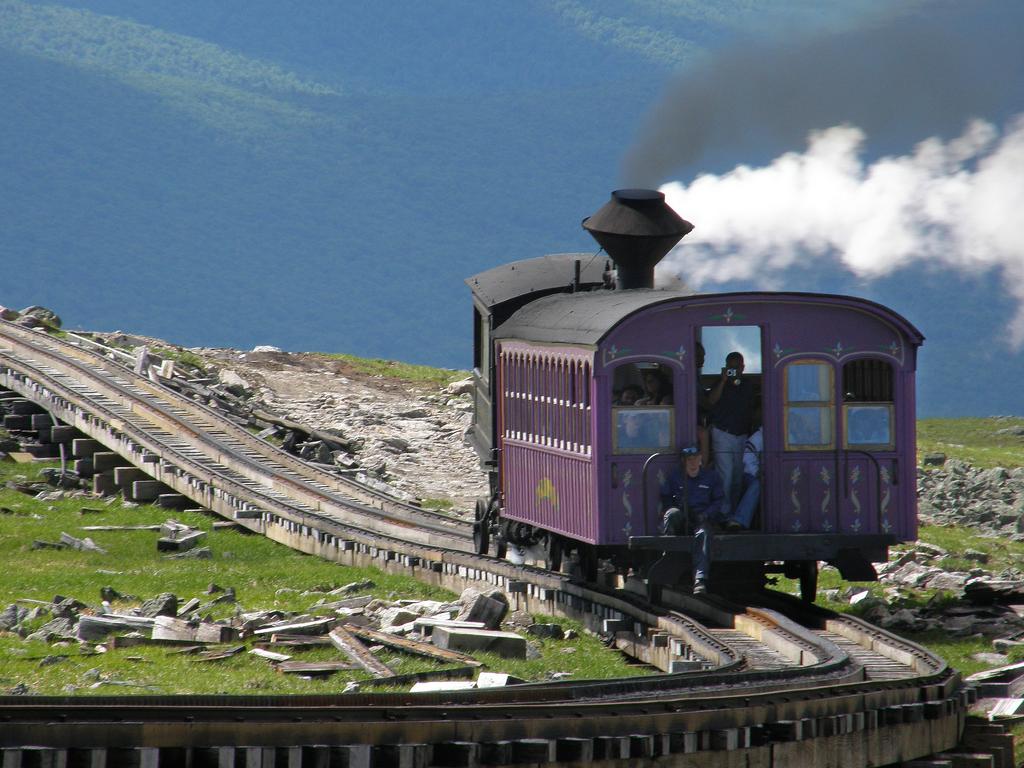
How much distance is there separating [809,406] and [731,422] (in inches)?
34.0

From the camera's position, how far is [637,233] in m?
21.0

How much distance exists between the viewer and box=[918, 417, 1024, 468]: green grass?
149 ft

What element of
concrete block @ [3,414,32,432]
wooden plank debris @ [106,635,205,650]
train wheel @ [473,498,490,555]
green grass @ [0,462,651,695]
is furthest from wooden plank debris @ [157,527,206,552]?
concrete block @ [3,414,32,432]

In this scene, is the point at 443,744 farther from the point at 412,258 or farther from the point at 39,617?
the point at 412,258

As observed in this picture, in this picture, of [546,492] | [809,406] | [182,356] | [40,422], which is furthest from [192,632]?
[182,356]

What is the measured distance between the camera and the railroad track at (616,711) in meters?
9.60

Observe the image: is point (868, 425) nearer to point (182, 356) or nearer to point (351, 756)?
point (351, 756)

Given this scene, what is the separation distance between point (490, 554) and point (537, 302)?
14.5 ft

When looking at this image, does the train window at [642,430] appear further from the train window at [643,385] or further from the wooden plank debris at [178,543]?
the wooden plank debris at [178,543]

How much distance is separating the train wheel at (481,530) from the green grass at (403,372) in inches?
1075

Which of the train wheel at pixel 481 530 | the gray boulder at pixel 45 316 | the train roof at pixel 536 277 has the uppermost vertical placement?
the gray boulder at pixel 45 316

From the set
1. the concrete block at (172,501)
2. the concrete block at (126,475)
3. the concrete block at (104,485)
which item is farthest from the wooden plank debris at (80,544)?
the concrete block at (104,485)

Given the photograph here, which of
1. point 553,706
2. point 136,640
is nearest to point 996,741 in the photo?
point 553,706

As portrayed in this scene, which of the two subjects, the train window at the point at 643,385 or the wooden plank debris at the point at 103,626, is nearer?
the wooden plank debris at the point at 103,626
